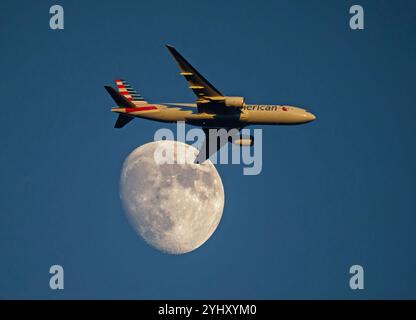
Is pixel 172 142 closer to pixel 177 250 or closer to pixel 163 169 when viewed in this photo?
pixel 163 169

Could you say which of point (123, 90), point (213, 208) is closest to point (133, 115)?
point (123, 90)

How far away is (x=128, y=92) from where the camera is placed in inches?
3472

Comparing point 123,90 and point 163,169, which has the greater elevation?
point 123,90

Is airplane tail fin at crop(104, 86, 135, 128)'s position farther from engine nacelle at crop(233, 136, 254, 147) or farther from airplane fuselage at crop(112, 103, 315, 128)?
engine nacelle at crop(233, 136, 254, 147)

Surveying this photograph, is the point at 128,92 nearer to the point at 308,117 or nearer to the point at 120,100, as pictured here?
the point at 120,100

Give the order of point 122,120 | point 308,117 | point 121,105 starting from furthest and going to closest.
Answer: point 122,120 → point 121,105 → point 308,117

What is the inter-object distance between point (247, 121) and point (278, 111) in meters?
3.10

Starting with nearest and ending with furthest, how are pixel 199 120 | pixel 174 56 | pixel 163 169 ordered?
pixel 174 56
pixel 199 120
pixel 163 169

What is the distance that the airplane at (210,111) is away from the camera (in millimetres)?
80062

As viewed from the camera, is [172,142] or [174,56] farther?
[172,142]

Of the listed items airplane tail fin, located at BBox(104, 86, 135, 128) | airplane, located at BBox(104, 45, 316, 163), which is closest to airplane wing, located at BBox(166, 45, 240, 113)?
airplane, located at BBox(104, 45, 316, 163)

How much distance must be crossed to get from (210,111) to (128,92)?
35.4 feet

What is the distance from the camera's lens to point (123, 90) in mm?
88688

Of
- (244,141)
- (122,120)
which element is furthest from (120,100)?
(244,141)
